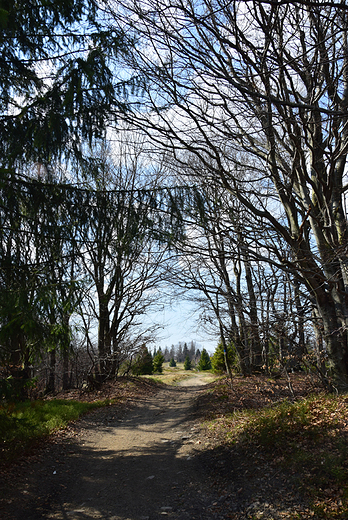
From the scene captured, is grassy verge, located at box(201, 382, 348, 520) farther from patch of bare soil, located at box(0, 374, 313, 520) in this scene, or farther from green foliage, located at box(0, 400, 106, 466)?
green foliage, located at box(0, 400, 106, 466)

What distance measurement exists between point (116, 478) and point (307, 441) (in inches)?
116

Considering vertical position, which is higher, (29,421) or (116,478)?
(29,421)

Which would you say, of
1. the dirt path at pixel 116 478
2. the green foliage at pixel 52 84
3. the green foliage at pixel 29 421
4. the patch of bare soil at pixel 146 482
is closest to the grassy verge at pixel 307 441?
the patch of bare soil at pixel 146 482

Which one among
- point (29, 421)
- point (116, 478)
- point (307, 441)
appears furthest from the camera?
point (29, 421)

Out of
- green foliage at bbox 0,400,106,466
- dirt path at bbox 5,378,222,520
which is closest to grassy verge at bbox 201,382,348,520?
dirt path at bbox 5,378,222,520

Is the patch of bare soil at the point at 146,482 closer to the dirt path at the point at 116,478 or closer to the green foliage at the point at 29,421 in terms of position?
the dirt path at the point at 116,478

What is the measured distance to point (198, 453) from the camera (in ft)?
18.3

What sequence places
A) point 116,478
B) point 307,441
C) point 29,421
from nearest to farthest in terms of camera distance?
1. point 307,441
2. point 116,478
3. point 29,421

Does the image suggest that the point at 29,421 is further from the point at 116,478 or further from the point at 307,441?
the point at 307,441

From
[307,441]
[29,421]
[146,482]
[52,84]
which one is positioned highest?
[52,84]

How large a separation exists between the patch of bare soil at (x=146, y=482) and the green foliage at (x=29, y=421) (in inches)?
14.6

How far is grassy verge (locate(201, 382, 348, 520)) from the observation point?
353cm

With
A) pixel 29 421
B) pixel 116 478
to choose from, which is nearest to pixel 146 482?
pixel 116 478

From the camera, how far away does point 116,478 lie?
184 inches
